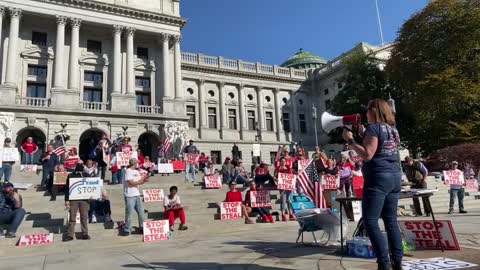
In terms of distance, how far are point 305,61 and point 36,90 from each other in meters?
44.1

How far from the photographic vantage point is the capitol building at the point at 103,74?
30.6 metres

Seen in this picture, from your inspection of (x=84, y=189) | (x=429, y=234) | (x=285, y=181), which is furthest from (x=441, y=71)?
(x=84, y=189)

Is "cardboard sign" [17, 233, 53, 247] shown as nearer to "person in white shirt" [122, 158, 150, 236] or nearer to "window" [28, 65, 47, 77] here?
"person in white shirt" [122, 158, 150, 236]

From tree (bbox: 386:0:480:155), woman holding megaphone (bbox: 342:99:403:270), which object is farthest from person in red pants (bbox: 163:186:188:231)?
tree (bbox: 386:0:480:155)

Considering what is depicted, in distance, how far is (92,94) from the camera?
34688mm

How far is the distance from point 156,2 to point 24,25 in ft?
40.2

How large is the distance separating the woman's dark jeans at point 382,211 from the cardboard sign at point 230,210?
8292 millimetres

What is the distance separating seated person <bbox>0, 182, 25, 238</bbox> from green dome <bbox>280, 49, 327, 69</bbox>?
58.6 meters

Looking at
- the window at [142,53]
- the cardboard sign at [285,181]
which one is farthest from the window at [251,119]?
the cardboard sign at [285,181]

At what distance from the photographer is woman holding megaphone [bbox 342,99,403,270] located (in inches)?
172

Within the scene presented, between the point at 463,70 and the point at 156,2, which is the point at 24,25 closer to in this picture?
the point at 156,2

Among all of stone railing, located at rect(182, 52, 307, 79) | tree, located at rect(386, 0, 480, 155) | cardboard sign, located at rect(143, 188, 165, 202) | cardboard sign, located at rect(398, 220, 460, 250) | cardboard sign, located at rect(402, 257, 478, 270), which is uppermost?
stone railing, located at rect(182, 52, 307, 79)

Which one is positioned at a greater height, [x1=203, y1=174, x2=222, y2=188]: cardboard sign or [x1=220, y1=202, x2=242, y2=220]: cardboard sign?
[x1=203, y1=174, x2=222, y2=188]: cardboard sign

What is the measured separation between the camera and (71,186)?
10.0 meters
